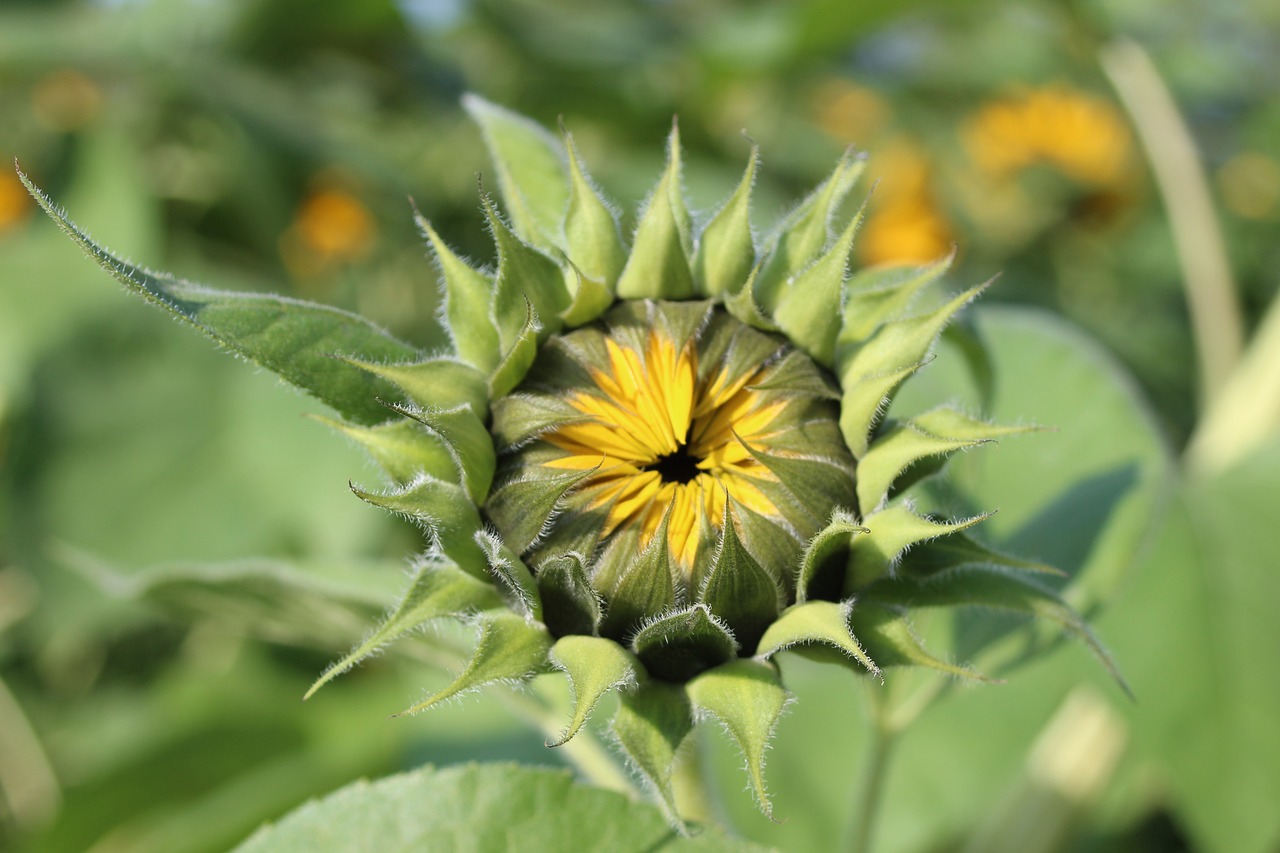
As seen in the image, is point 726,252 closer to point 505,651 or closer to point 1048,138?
point 505,651

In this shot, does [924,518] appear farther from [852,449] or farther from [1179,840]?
[1179,840]

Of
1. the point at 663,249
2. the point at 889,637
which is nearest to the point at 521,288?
the point at 663,249

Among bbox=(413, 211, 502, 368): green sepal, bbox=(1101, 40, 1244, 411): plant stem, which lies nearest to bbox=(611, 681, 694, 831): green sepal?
bbox=(413, 211, 502, 368): green sepal

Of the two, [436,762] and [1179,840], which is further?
[1179,840]

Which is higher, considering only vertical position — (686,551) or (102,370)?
(686,551)

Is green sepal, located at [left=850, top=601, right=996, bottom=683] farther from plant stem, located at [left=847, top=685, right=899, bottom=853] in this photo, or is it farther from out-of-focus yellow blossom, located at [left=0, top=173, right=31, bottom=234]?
out-of-focus yellow blossom, located at [left=0, top=173, right=31, bottom=234]

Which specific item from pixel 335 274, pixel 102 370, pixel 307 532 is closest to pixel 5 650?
pixel 102 370

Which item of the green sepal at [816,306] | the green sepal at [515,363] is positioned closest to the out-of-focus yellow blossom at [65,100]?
the green sepal at [515,363]
